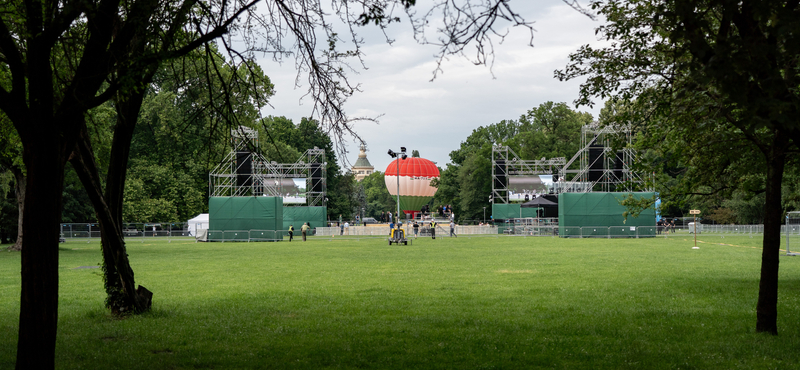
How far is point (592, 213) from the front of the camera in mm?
49562

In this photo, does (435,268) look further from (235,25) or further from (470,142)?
(470,142)

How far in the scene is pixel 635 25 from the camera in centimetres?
998

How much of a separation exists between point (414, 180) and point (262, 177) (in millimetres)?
37459

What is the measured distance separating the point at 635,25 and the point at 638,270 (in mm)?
11599

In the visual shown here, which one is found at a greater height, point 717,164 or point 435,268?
point 717,164

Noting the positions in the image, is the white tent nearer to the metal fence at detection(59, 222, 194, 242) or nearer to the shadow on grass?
the metal fence at detection(59, 222, 194, 242)

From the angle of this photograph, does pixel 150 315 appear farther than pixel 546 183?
No

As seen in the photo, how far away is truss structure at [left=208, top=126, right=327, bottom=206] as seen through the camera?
51062 mm

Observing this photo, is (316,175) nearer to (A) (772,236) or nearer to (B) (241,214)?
(B) (241,214)

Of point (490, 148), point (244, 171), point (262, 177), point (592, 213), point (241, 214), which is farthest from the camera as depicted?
point (490, 148)

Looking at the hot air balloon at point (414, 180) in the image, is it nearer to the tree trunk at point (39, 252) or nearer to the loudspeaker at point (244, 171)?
the loudspeaker at point (244, 171)

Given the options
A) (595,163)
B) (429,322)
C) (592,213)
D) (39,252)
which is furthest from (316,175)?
(39,252)

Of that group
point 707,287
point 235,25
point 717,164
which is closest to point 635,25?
point 717,164

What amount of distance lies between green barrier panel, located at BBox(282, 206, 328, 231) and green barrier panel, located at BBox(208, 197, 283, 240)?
65.7 ft
